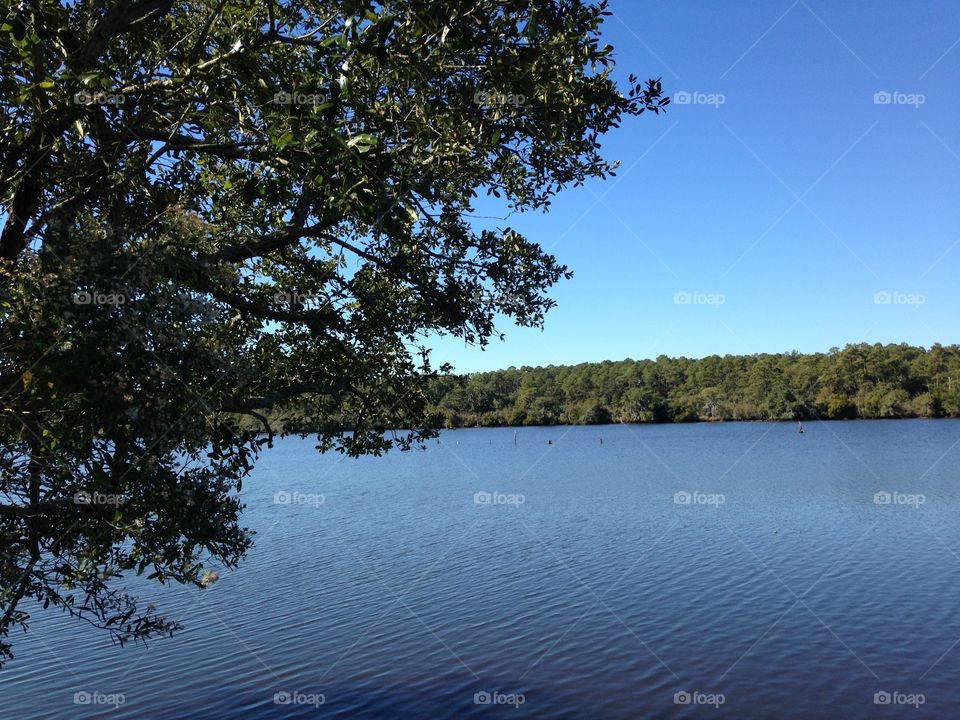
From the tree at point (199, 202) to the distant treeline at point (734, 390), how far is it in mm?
108951

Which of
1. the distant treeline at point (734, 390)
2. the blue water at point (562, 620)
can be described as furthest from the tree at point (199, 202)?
the distant treeline at point (734, 390)

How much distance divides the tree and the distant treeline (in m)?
109

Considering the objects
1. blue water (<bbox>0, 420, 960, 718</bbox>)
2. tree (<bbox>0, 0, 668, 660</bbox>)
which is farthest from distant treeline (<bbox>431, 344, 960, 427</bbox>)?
tree (<bbox>0, 0, 668, 660</bbox>)

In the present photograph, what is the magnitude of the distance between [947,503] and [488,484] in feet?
103

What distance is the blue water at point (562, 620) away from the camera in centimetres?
1633

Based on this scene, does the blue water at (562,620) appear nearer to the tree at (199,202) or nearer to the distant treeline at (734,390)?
the tree at (199,202)

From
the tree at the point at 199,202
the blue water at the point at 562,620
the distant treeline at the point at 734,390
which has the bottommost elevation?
the blue water at the point at 562,620

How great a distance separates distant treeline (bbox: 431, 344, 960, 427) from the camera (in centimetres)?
13325

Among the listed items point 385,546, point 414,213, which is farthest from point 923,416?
point 414,213

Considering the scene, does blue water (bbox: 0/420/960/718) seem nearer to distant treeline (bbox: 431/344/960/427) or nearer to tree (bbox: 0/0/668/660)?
tree (bbox: 0/0/668/660)

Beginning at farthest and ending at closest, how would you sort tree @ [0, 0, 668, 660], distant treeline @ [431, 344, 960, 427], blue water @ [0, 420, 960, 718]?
distant treeline @ [431, 344, 960, 427], blue water @ [0, 420, 960, 718], tree @ [0, 0, 668, 660]

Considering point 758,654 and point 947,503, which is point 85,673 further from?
point 947,503

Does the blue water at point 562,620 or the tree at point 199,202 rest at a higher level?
the tree at point 199,202

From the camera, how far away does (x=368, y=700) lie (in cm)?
1653
